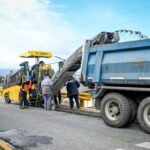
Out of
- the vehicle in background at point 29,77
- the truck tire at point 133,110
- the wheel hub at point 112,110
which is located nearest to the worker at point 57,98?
the vehicle in background at point 29,77

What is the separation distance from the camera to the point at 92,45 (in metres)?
11.1

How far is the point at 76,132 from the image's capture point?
30.0ft

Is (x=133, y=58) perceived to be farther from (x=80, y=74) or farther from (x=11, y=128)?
(x=11, y=128)

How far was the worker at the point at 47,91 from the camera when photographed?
1477 centimetres

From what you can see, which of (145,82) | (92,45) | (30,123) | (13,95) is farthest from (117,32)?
(13,95)

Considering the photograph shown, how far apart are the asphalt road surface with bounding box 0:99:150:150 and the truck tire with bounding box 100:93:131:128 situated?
0.20m

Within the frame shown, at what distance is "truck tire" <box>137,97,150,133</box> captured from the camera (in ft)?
29.6

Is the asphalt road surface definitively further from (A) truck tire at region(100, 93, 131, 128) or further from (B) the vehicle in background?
(B) the vehicle in background

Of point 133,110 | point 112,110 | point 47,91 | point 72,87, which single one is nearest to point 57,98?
point 47,91

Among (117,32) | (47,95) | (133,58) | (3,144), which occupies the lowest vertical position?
(3,144)

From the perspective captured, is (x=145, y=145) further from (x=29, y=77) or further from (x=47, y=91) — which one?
(x=29, y=77)

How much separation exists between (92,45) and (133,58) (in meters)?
1.98

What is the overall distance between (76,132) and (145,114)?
1.73 metres

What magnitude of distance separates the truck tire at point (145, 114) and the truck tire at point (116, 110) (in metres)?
0.51
